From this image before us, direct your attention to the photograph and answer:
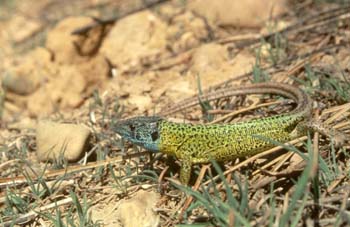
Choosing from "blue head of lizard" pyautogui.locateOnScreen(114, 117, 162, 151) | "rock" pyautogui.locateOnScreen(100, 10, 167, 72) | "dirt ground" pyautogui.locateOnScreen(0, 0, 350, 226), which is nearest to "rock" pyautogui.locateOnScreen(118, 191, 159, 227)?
"dirt ground" pyautogui.locateOnScreen(0, 0, 350, 226)

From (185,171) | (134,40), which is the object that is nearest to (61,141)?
(185,171)

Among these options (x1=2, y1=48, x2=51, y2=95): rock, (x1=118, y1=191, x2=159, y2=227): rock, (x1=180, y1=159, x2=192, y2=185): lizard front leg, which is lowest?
(x1=118, y1=191, x2=159, y2=227): rock

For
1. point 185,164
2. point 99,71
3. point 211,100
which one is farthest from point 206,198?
point 99,71

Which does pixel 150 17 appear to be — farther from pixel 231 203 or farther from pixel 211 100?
pixel 231 203

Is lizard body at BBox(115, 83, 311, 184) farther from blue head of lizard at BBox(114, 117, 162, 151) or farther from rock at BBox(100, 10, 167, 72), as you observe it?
rock at BBox(100, 10, 167, 72)

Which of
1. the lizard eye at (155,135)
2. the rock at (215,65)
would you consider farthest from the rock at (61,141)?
the rock at (215,65)

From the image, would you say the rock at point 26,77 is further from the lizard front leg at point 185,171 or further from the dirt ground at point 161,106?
the lizard front leg at point 185,171
